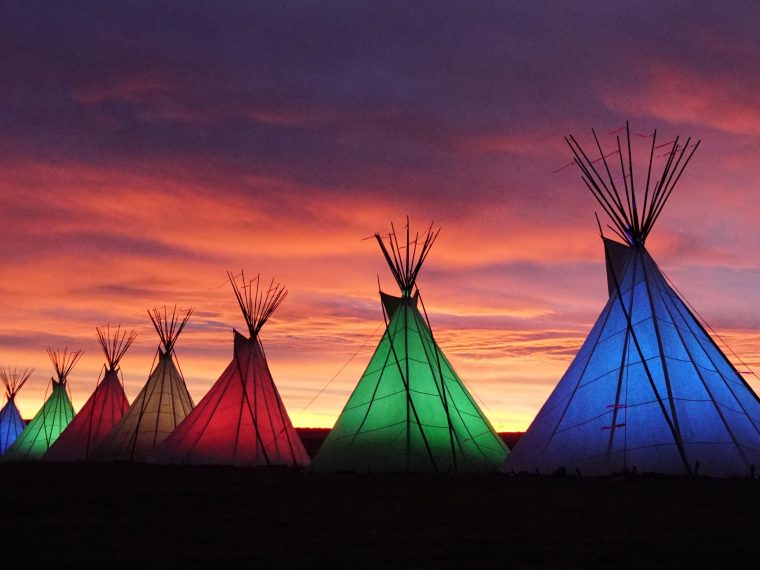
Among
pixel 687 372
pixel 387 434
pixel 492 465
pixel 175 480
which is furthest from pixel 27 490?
pixel 687 372

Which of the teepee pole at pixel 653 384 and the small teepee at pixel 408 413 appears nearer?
the teepee pole at pixel 653 384

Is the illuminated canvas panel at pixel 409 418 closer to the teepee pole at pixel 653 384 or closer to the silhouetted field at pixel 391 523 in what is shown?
the silhouetted field at pixel 391 523

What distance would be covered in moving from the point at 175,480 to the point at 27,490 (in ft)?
7.80

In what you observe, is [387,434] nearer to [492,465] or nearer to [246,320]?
[492,465]

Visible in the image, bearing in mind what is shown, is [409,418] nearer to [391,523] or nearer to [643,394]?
[643,394]

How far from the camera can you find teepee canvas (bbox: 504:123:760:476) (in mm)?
12070

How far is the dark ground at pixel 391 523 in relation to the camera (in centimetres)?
625

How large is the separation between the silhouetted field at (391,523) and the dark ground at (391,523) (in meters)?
0.02

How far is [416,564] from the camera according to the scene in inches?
235

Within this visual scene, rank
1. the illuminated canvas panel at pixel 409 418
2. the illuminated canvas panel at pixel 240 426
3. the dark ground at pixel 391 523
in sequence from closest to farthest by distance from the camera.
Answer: the dark ground at pixel 391 523
the illuminated canvas panel at pixel 409 418
the illuminated canvas panel at pixel 240 426

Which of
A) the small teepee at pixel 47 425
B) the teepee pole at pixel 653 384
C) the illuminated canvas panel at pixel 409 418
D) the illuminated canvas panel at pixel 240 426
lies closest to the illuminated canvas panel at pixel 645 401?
the teepee pole at pixel 653 384

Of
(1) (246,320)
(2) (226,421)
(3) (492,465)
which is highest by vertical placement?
(1) (246,320)

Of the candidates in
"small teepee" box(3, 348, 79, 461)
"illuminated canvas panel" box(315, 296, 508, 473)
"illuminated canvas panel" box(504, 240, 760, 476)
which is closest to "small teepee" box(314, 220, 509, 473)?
"illuminated canvas panel" box(315, 296, 508, 473)

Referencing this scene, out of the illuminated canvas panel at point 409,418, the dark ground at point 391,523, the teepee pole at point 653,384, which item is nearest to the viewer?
the dark ground at point 391,523
